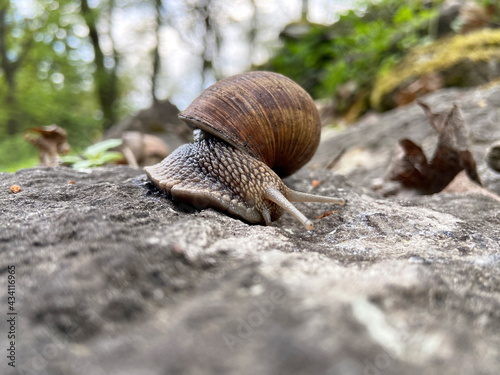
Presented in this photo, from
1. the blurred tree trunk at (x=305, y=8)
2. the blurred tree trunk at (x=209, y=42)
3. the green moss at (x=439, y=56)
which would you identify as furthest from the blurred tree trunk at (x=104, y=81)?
the green moss at (x=439, y=56)

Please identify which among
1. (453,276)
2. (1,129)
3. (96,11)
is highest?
(96,11)

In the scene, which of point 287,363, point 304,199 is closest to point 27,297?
point 287,363

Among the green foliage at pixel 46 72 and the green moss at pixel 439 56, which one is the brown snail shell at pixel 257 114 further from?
the green foliage at pixel 46 72

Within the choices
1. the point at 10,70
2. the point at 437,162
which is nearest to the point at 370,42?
the point at 437,162

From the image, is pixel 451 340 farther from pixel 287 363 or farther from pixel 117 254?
pixel 117 254

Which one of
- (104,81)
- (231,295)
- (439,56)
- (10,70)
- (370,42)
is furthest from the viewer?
(104,81)

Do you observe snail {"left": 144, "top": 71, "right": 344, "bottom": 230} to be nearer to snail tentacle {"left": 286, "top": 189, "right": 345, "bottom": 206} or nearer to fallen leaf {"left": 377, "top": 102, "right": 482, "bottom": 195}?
snail tentacle {"left": 286, "top": 189, "right": 345, "bottom": 206}

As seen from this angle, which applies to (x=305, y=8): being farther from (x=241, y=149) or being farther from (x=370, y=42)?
(x=241, y=149)

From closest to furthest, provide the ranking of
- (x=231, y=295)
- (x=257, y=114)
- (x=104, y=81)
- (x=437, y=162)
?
(x=231, y=295) → (x=257, y=114) → (x=437, y=162) → (x=104, y=81)
